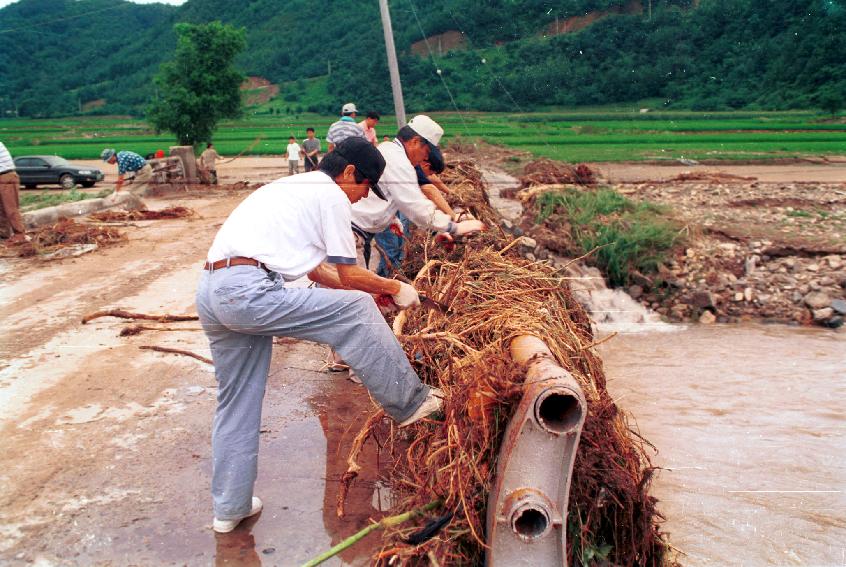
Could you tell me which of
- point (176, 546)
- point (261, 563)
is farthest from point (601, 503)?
point (176, 546)

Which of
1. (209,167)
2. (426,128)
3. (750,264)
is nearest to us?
(426,128)

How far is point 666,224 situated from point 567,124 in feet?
24.5

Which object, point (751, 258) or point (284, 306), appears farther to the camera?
point (751, 258)

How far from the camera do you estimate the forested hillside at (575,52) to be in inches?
473

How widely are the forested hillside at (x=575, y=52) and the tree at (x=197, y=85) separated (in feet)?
13.7

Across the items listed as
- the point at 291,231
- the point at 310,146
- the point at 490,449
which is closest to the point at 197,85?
the point at 310,146

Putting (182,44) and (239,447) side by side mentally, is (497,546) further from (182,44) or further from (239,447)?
(182,44)

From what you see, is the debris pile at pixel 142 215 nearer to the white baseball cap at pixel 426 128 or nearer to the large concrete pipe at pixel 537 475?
the white baseball cap at pixel 426 128

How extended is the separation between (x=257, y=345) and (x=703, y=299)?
23.2 ft

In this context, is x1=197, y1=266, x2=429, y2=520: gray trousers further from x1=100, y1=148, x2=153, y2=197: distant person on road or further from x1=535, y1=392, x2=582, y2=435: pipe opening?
x1=100, y1=148, x2=153, y2=197: distant person on road

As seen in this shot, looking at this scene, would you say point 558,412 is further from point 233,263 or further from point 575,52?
point 575,52

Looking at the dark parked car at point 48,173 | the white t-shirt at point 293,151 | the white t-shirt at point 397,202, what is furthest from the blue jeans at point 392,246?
the dark parked car at point 48,173

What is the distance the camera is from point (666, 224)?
393 inches

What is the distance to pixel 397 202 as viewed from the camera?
478cm
